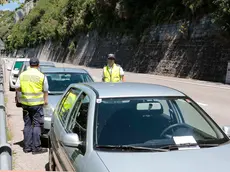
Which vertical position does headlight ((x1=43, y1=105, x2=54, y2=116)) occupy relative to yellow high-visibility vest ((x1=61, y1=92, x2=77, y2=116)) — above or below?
below

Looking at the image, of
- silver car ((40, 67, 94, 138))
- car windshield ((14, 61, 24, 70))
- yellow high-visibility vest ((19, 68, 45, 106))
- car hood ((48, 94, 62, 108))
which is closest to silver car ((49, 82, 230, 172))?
Answer: yellow high-visibility vest ((19, 68, 45, 106))

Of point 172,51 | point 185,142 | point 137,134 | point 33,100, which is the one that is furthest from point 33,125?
point 172,51

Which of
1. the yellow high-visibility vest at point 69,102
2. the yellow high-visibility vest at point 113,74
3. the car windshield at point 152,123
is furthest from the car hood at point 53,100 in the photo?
the car windshield at point 152,123

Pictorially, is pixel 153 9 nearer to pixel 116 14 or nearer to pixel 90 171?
pixel 116 14

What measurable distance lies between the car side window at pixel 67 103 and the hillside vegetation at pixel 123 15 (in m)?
18.6

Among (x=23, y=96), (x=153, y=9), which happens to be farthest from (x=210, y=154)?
(x=153, y=9)

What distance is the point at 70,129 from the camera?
4.43m

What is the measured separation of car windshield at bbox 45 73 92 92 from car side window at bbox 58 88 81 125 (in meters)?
4.04

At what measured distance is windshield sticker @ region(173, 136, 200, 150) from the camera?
12.1 ft

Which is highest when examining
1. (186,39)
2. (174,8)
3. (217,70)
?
(174,8)

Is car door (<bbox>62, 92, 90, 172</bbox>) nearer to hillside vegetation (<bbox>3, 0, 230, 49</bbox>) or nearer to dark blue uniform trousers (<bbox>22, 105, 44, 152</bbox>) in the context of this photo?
dark blue uniform trousers (<bbox>22, 105, 44, 152</bbox>)

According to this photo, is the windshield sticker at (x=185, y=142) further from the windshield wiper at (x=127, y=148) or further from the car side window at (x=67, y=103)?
the car side window at (x=67, y=103)

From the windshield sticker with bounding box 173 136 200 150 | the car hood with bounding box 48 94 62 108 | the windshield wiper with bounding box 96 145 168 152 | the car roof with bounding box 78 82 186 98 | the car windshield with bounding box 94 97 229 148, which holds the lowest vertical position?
the car hood with bounding box 48 94 62 108

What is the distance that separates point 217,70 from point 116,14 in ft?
63.3
